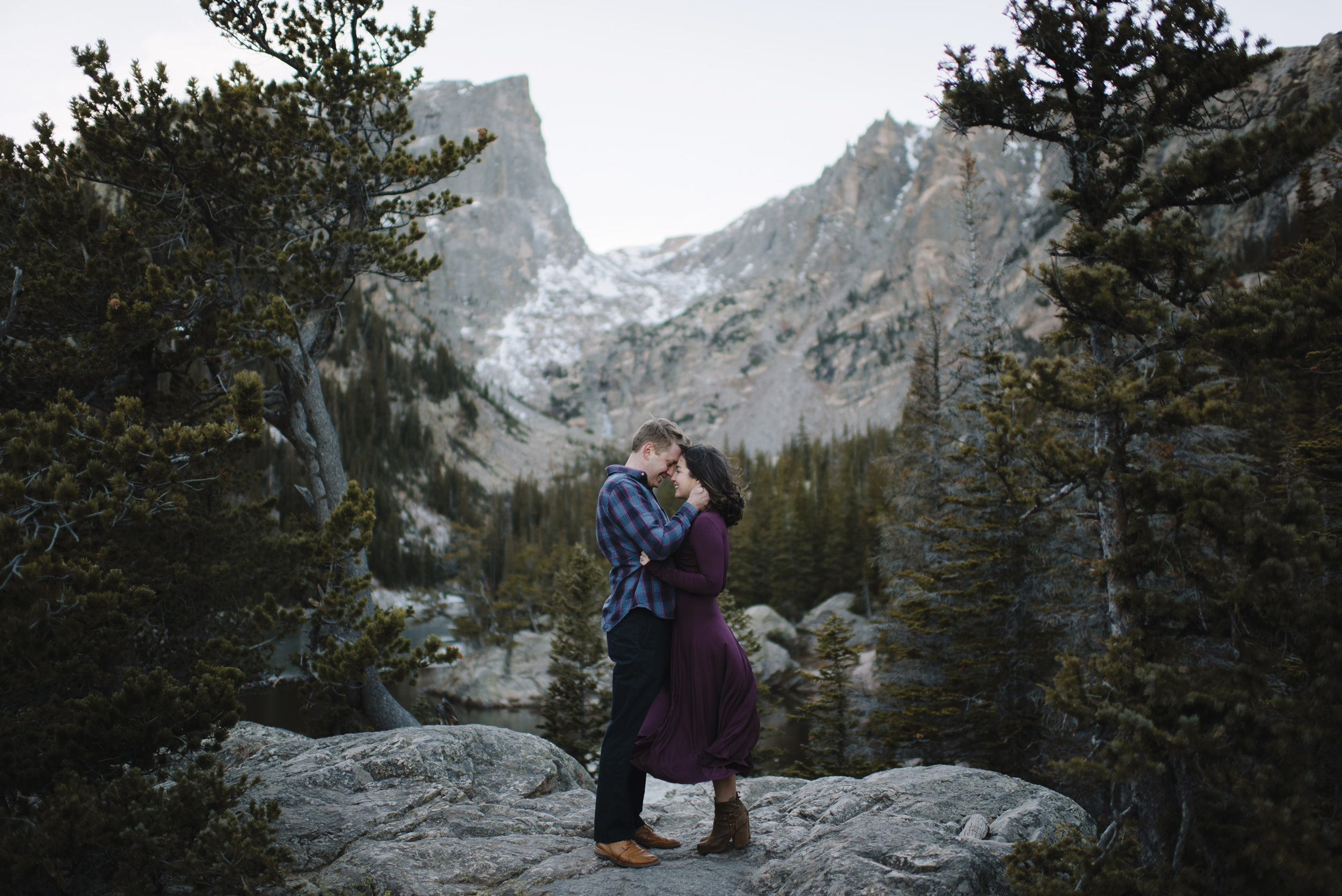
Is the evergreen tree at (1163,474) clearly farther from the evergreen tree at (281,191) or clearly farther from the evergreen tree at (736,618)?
the evergreen tree at (736,618)

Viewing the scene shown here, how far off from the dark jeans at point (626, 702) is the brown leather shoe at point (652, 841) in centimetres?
29

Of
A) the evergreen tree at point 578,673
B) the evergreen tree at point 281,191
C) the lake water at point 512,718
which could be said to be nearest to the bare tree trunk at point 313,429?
the evergreen tree at point 281,191

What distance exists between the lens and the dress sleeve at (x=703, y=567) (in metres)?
4.62

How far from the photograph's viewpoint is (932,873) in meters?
4.08

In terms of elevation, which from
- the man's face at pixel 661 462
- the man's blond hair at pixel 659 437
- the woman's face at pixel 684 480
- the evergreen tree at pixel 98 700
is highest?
the man's blond hair at pixel 659 437

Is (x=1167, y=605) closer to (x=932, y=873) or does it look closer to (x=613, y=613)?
(x=932, y=873)

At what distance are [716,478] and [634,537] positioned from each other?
2.24ft

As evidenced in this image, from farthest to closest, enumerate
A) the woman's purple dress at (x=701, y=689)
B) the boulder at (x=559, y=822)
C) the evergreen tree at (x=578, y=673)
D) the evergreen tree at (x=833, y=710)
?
the evergreen tree at (x=578, y=673) < the evergreen tree at (x=833, y=710) < the woman's purple dress at (x=701, y=689) < the boulder at (x=559, y=822)

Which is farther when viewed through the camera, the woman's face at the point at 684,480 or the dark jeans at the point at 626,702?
the woman's face at the point at 684,480

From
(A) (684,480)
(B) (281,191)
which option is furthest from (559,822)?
(B) (281,191)

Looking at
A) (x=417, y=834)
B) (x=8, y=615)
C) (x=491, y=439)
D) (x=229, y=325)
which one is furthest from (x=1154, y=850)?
(x=491, y=439)

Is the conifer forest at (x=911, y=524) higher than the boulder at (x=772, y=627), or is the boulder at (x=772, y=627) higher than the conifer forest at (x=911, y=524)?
the conifer forest at (x=911, y=524)

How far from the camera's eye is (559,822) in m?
6.00

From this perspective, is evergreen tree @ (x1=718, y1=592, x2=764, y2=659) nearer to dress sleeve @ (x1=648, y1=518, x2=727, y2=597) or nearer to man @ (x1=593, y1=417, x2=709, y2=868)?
man @ (x1=593, y1=417, x2=709, y2=868)
